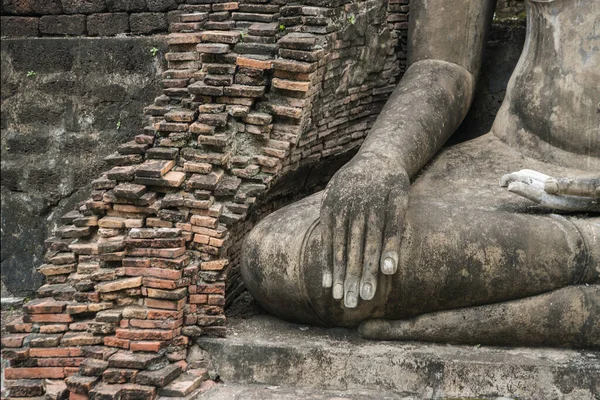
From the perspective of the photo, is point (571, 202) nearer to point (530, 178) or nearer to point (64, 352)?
point (530, 178)

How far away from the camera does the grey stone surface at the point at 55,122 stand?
21.7ft

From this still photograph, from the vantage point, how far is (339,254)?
472cm

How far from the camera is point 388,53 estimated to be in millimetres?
6539

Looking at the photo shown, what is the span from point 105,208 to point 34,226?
1.77 m

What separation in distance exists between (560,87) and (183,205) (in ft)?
7.30

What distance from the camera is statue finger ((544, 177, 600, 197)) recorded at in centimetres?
495

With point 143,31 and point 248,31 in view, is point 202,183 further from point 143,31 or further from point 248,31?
point 143,31

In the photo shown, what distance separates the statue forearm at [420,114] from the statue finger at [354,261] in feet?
1.53

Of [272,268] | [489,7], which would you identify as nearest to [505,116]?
[489,7]

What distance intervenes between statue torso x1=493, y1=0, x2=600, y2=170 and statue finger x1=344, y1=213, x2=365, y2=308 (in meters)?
1.59

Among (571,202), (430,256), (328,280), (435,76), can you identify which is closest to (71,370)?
(328,280)

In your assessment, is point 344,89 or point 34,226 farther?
point 34,226

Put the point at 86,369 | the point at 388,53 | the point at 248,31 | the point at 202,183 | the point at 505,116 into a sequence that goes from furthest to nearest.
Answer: the point at 388,53 → the point at 505,116 → the point at 248,31 → the point at 202,183 → the point at 86,369

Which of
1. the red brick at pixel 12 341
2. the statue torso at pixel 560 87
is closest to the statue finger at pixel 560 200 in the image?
the statue torso at pixel 560 87
